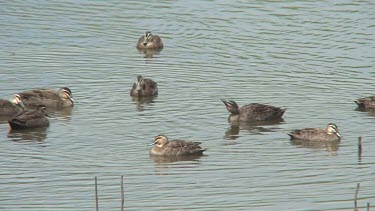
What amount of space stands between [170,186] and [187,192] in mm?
468

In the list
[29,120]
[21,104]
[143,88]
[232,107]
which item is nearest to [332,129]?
[232,107]

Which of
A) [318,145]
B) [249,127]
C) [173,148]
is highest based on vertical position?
[249,127]

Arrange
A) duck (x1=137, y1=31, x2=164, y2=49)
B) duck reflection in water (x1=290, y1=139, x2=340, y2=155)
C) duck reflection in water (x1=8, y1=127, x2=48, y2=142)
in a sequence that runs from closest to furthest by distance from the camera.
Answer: duck reflection in water (x1=290, y1=139, x2=340, y2=155) < duck reflection in water (x1=8, y1=127, x2=48, y2=142) < duck (x1=137, y1=31, x2=164, y2=49)

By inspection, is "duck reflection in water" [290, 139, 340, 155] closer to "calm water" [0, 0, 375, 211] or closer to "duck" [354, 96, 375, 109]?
"calm water" [0, 0, 375, 211]

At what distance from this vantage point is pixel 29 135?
1948 centimetres

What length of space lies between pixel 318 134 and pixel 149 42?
8.60 m

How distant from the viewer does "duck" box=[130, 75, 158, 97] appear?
22.2 metres

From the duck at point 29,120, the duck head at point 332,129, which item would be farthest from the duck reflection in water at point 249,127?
the duck at point 29,120

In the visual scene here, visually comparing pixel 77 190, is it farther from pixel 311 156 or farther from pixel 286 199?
pixel 311 156

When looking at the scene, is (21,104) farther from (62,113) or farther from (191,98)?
(191,98)

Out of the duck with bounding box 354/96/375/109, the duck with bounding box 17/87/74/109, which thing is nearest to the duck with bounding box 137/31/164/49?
the duck with bounding box 17/87/74/109

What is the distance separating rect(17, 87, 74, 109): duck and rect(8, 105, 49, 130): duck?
4.35 ft

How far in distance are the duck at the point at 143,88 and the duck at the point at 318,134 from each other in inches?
162

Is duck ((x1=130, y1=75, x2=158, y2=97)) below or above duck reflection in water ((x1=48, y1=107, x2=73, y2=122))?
above
